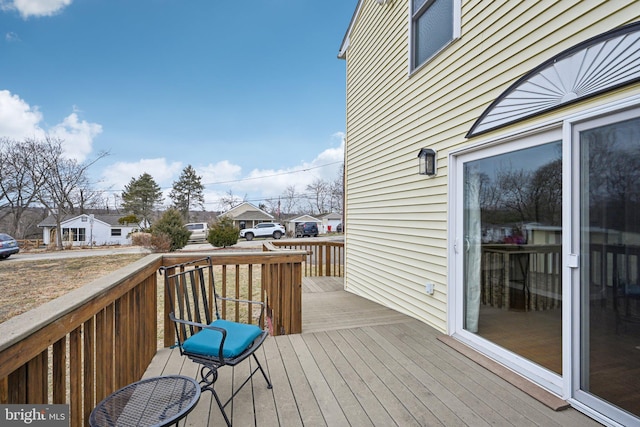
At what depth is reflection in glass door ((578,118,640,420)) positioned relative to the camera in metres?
1.67

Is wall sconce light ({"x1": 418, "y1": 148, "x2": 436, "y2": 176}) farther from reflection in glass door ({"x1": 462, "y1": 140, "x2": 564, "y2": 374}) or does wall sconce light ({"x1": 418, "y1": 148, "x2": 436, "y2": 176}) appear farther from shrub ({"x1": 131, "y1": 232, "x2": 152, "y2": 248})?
shrub ({"x1": 131, "y1": 232, "x2": 152, "y2": 248})

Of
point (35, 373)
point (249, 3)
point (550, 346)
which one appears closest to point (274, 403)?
point (35, 373)

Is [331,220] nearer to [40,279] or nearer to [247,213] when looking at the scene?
[247,213]

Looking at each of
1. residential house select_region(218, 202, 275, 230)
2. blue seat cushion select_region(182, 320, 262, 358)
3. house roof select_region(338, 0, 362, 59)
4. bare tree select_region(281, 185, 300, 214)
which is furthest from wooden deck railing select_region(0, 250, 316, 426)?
bare tree select_region(281, 185, 300, 214)

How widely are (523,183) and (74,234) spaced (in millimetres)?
30532

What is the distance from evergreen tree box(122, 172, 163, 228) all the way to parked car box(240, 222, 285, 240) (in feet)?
42.5

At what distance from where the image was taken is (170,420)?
46.4 inches

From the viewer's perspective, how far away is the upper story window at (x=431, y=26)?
318 centimetres

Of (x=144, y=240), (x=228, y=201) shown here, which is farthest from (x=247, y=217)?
(x=144, y=240)

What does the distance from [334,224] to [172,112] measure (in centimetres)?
2508

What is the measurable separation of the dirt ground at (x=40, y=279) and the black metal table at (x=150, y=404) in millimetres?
6589

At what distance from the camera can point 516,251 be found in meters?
2.49

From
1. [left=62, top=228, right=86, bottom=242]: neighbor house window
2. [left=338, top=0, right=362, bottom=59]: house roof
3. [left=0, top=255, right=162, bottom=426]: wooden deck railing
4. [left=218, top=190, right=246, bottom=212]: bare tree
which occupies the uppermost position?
[left=338, top=0, right=362, bottom=59]: house roof

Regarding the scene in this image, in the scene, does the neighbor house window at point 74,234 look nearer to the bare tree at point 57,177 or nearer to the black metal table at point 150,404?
the bare tree at point 57,177
